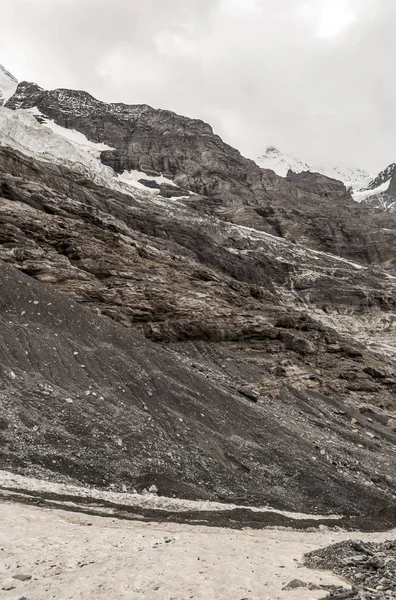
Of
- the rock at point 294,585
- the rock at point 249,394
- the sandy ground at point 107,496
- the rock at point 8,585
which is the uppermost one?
the rock at point 249,394

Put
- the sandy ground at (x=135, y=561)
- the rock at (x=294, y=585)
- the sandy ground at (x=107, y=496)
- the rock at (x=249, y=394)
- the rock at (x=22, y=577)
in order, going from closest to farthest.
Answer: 1. the sandy ground at (x=135, y=561)
2. the rock at (x=294, y=585)
3. the rock at (x=22, y=577)
4. the sandy ground at (x=107, y=496)
5. the rock at (x=249, y=394)

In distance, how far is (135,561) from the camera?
13.6 metres

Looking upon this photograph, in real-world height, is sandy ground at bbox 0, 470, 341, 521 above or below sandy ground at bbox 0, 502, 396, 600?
below

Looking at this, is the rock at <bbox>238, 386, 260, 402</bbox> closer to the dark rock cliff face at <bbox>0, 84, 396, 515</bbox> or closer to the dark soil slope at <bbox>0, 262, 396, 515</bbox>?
the dark rock cliff face at <bbox>0, 84, 396, 515</bbox>

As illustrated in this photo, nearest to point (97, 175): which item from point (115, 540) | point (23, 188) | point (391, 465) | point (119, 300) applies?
point (23, 188)

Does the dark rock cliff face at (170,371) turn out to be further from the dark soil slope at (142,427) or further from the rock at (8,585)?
the rock at (8,585)

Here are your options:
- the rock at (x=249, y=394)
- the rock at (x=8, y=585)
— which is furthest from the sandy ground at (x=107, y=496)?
the rock at (x=249, y=394)

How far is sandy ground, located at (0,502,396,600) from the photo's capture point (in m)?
11.2

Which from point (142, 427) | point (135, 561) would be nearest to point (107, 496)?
point (142, 427)

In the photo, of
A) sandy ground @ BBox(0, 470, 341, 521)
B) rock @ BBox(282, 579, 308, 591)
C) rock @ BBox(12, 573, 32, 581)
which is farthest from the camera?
sandy ground @ BBox(0, 470, 341, 521)

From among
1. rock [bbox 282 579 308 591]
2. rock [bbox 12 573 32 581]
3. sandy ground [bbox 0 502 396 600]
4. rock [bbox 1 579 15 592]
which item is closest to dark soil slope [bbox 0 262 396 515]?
sandy ground [bbox 0 502 396 600]

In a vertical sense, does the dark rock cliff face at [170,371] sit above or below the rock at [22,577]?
above

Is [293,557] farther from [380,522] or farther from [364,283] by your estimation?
[364,283]

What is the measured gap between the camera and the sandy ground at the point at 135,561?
11.2 meters
